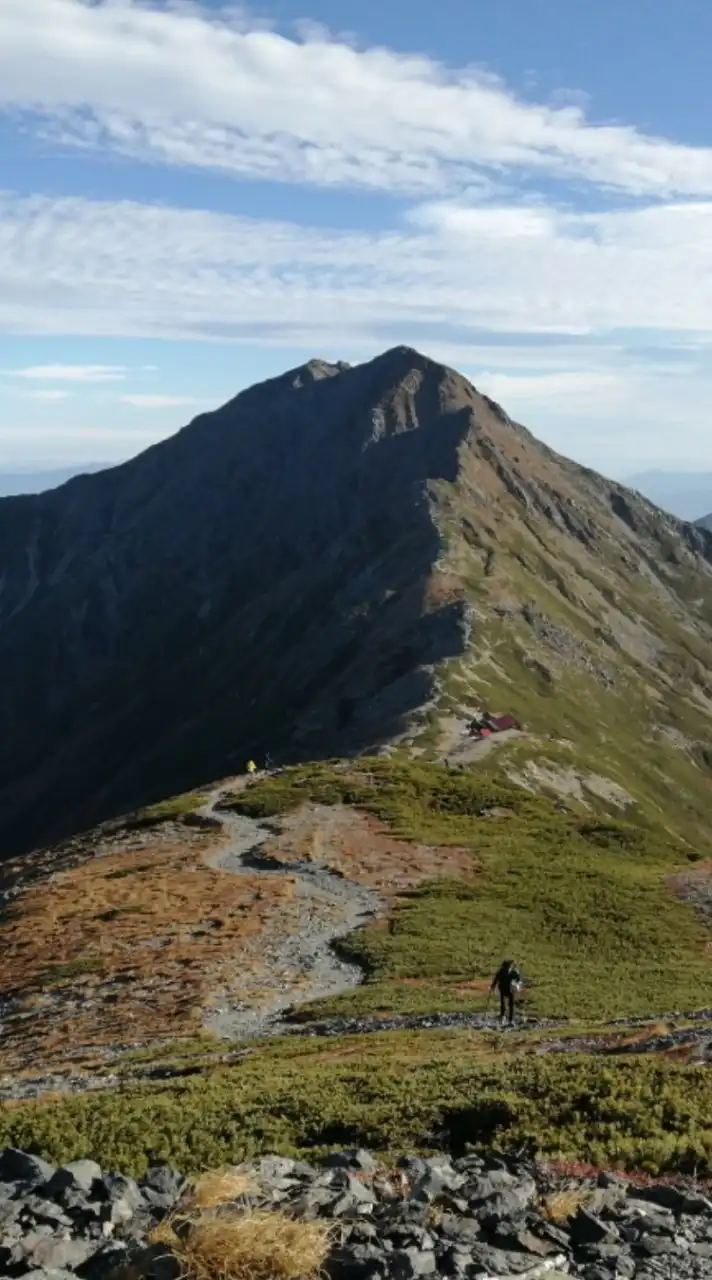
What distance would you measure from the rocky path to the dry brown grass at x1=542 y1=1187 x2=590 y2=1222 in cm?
2517

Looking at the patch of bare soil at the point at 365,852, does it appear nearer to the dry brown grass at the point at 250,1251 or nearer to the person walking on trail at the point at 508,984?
the person walking on trail at the point at 508,984

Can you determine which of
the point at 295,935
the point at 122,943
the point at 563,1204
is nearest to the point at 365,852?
the point at 295,935

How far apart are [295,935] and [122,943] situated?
26.6 ft

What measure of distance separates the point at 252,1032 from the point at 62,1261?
90.6ft

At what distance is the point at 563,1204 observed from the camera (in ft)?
42.5

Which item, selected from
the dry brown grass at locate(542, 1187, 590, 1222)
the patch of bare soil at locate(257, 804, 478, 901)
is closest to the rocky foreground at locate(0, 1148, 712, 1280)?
the dry brown grass at locate(542, 1187, 590, 1222)

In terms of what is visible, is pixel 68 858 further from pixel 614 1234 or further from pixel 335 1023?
pixel 614 1234

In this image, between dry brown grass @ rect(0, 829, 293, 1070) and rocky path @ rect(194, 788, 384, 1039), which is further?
rocky path @ rect(194, 788, 384, 1039)

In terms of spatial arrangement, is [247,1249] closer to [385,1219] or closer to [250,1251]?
[250,1251]

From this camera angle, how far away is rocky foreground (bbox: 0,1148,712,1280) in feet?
35.8

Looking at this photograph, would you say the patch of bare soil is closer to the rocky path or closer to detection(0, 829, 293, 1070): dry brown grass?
the rocky path

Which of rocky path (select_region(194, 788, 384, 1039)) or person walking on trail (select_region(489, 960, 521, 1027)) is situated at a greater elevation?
person walking on trail (select_region(489, 960, 521, 1027))

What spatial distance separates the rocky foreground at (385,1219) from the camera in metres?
10.9

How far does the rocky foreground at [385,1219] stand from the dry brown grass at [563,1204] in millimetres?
16
